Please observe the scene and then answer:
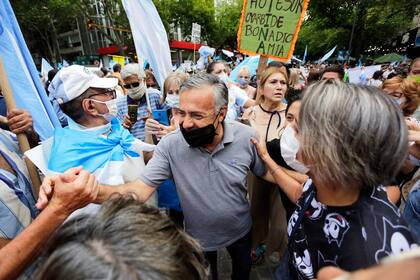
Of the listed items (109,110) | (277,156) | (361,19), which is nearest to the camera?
(109,110)

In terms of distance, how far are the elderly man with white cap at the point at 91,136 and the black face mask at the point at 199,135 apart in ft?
1.37

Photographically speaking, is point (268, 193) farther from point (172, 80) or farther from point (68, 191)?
point (68, 191)

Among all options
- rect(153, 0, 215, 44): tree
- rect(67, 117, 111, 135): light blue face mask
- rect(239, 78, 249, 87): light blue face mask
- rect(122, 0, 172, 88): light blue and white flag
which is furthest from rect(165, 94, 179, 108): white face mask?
rect(153, 0, 215, 44): tree

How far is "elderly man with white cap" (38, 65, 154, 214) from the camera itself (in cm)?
167

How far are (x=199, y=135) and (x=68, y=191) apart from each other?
841mm

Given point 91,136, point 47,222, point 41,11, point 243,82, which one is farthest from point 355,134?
point 41,11

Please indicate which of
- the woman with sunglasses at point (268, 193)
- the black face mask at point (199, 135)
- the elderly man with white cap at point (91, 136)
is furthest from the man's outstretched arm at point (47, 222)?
the woman with sunglasses at point (268, 193)

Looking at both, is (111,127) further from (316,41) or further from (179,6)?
(316,41)

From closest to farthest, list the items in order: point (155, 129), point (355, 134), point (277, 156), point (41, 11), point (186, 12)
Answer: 1. point (355, 134)
2. point (277, 156)
3. point (155, 129)
4. point (41, 11)
5. point (186, 12)

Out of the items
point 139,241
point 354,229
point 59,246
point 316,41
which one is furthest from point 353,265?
point 316,41

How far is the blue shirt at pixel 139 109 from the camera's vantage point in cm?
314

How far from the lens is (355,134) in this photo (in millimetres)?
934

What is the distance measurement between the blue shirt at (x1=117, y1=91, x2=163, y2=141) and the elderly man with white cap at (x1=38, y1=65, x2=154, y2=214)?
109 centimetres

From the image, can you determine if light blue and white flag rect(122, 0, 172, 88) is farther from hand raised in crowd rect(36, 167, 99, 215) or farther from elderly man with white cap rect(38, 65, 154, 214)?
hand raised in crowd rect(36, 167, 99, 215)
